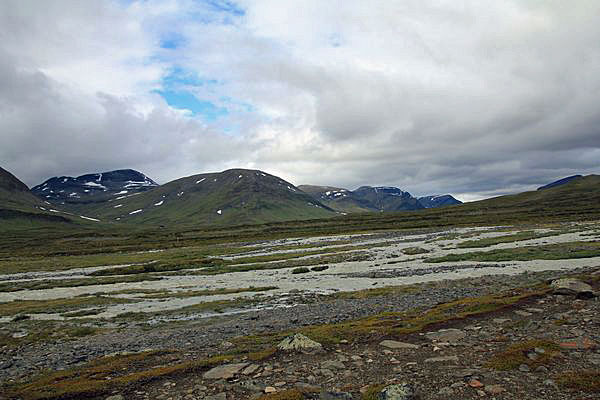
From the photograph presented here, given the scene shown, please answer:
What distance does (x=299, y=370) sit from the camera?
44.4 feet

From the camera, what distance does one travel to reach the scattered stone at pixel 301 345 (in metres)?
15.6

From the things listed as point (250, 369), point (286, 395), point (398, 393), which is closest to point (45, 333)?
point (250, 369)

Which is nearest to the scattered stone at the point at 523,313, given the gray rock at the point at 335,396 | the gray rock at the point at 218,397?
the gray rock at the point at 335,396

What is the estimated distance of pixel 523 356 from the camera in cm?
1227

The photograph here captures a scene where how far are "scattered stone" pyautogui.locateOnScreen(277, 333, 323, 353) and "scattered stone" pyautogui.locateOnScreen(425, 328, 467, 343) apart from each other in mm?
4511

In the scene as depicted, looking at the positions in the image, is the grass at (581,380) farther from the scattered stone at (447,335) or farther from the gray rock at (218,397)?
the gray rock at (218,397)

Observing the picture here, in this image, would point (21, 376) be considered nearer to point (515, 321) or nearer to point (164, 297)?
point (515, 321)

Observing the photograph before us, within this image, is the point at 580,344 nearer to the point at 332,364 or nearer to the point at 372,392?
the point at 372,392

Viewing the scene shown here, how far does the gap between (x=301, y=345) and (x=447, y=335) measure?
5830 mm

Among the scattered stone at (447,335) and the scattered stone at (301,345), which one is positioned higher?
the scattered stone at (447,335)

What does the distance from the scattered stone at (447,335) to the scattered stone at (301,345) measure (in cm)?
451

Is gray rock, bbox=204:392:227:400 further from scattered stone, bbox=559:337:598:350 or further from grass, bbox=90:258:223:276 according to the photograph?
grass, bbox=90:258:223:276

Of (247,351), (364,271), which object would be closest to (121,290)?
(364,271)

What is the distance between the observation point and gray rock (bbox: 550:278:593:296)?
1989cm
